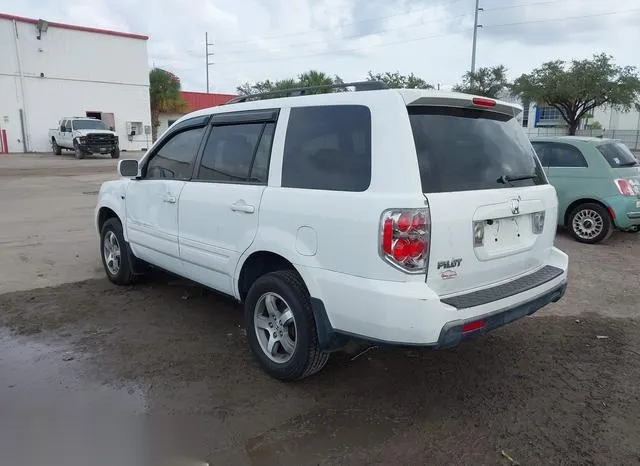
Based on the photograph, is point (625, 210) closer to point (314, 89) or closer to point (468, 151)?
point (468, 151)

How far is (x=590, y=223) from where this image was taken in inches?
329

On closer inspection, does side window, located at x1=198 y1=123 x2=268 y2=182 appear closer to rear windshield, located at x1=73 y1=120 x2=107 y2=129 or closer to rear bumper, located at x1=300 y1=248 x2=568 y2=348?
rear bumper, located at x1=300 y1=248 x2=568 y2=348

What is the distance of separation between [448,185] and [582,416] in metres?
1.67

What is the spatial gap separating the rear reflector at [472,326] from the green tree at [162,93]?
44.3 m

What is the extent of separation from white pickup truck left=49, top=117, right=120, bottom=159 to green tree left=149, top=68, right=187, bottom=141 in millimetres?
13702

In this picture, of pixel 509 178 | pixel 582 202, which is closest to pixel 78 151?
pixel 582 202

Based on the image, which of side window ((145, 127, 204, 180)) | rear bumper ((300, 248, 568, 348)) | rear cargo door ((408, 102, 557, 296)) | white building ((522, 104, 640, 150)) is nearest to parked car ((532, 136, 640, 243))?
rear cargo door ((408, 102, 557, 296))

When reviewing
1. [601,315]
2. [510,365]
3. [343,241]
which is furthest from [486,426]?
[601,315]

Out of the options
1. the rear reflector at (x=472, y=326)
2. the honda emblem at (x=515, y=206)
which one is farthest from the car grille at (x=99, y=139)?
the rear reflector at (x=472, y=326)

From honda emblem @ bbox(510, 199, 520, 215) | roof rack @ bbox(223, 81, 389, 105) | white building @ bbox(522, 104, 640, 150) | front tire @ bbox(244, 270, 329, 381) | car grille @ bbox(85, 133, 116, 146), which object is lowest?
front tire @ bbox(244, 270, 329, 381)

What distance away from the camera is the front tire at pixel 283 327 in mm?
3365

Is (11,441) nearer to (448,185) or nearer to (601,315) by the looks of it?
(448,185)

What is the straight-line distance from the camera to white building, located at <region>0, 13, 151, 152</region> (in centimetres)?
3375

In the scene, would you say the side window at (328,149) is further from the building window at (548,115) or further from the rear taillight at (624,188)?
the building window at (548,115)
